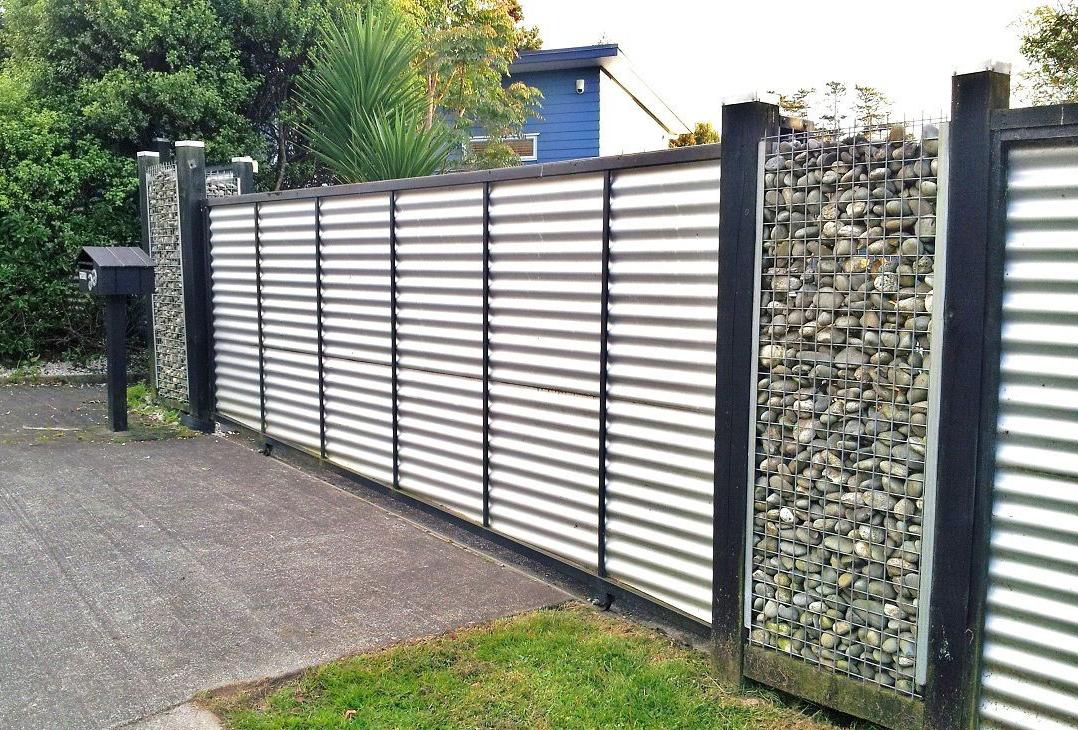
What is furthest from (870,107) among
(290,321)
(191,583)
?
(290,321)

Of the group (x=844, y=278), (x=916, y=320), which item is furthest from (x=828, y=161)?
(x=916, y=320)

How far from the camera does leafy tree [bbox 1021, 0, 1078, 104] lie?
41.5ft

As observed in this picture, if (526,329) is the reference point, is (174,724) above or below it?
below

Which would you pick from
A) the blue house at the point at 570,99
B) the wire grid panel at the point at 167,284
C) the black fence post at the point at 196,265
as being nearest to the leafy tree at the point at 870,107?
the black fence post at the point at 196,265

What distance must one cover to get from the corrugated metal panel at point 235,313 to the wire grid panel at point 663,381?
14.5 feet

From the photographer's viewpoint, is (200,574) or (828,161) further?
(200,574)

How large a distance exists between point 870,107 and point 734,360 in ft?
3.18

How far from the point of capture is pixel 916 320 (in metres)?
2.95

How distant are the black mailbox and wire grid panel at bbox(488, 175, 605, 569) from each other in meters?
4.48

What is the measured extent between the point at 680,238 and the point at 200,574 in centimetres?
285

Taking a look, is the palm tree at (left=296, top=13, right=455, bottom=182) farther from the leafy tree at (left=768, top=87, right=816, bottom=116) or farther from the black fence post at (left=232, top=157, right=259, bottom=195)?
the leafy tree at (left=768, top=87, right=816, bottom=116)

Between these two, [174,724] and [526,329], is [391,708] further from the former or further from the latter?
[526,329]

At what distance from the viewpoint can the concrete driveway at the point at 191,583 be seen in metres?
3.65

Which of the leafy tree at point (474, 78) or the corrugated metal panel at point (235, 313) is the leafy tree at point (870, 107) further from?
the leafy tree at point (474, 78)
